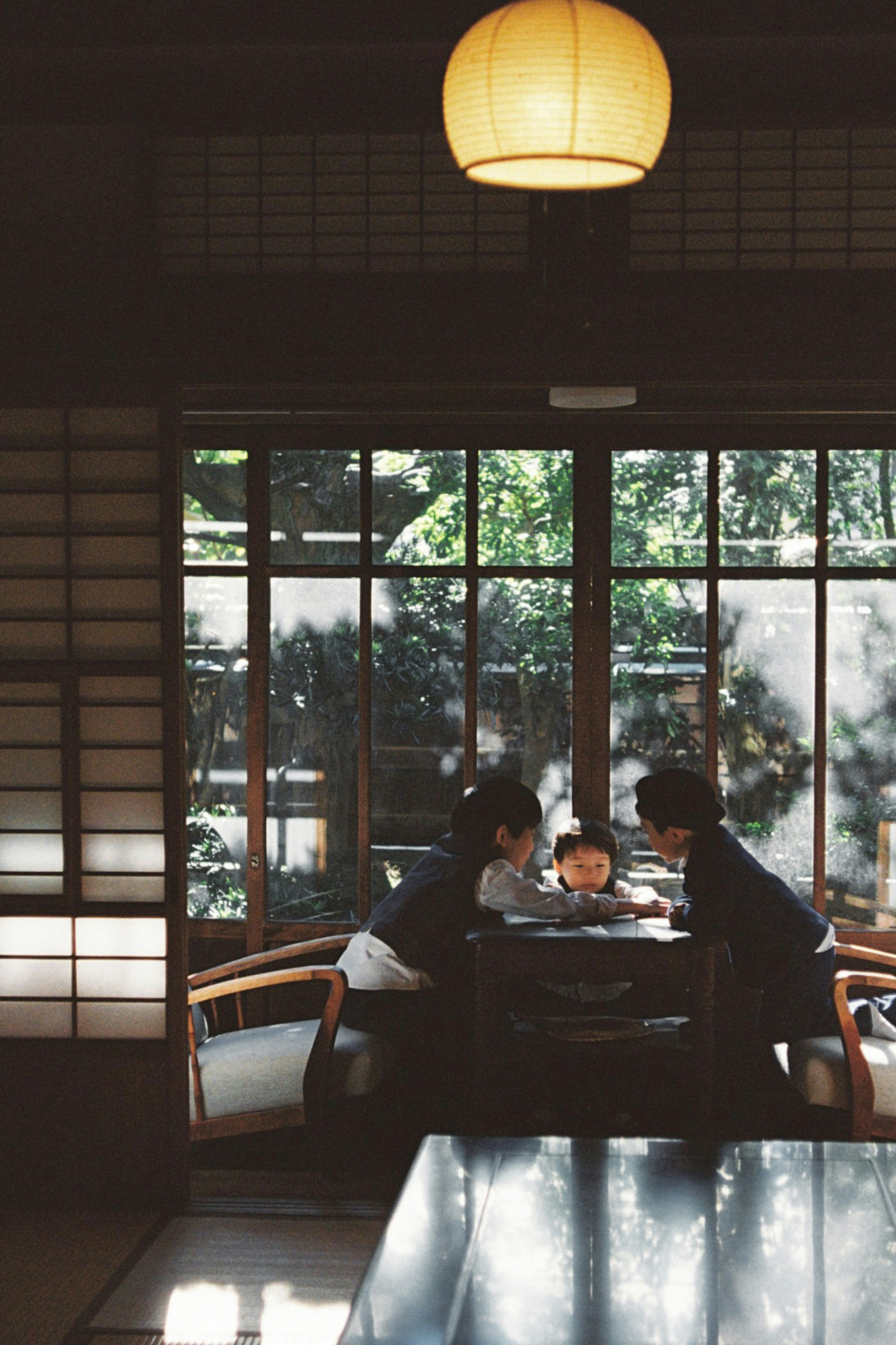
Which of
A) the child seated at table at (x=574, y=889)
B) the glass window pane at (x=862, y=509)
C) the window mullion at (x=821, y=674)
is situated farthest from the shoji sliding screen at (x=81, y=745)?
the glass window pane at (x=862, y=509)

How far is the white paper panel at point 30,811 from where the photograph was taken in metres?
4.24

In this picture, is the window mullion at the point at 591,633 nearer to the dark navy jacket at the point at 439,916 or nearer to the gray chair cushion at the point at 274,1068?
the dark navy jacket at the point at 439,916

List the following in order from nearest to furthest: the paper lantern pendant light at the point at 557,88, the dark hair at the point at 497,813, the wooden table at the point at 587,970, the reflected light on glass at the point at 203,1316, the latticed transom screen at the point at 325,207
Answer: the paper lantern pendant light at the point at 557,88 < the reflected light on glass at the point at 203,1316 < the wooden table at the point at 587,970 < the latticed transom screen at the point at 325,207 < the dark hair at the point at 497,813

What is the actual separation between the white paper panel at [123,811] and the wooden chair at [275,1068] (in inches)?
24.3

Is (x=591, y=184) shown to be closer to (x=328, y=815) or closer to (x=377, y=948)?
(x=377, y=948)

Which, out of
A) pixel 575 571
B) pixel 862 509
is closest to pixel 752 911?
pixel 575 571

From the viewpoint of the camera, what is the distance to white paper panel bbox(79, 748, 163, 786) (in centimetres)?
419

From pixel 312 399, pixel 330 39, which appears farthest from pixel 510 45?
pixel 312 399

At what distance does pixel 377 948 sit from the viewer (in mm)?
4445

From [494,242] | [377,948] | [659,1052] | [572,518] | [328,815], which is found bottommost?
[659,1052]

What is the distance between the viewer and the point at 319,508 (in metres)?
5.19

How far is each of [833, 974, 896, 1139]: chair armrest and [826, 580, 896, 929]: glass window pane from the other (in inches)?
47.5

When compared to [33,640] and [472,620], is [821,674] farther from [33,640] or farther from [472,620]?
[33,640]

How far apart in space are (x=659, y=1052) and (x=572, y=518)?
2.16 metres
